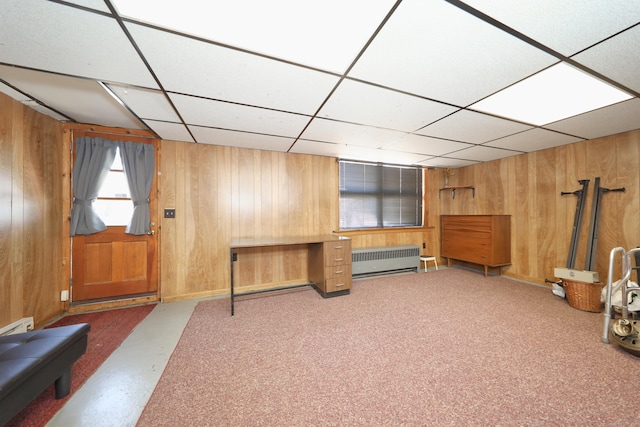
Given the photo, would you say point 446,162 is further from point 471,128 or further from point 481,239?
point 471,128

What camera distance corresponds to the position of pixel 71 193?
8.46 feet

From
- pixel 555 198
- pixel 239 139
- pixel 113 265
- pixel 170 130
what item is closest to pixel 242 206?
pixel 239 139

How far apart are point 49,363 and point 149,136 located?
258 cm

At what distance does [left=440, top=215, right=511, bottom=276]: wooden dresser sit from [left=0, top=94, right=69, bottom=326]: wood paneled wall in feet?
19.4

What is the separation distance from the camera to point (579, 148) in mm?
3055

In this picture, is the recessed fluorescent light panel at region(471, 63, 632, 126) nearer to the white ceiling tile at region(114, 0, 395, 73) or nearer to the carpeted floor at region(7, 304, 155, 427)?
the white ceiling tile at region(114, 0, 395, 73)

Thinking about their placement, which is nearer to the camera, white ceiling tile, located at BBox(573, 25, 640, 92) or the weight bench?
the weight bench

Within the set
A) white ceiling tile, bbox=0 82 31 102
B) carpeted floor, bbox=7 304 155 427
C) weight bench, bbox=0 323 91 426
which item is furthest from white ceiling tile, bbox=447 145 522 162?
white ceiling tile, bbox=0 82 31 102

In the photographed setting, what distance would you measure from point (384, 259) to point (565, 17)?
3.39m

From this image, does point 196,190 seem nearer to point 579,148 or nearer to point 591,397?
point 591,397

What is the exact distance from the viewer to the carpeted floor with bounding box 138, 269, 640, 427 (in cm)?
127

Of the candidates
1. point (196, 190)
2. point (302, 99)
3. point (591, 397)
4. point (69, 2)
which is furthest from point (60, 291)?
point (591, 397)

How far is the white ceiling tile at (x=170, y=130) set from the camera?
2.46m

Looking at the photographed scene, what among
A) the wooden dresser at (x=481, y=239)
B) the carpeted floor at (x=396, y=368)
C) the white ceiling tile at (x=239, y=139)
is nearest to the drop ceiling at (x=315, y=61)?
the white ceiling tile at (x=239, y=139)
